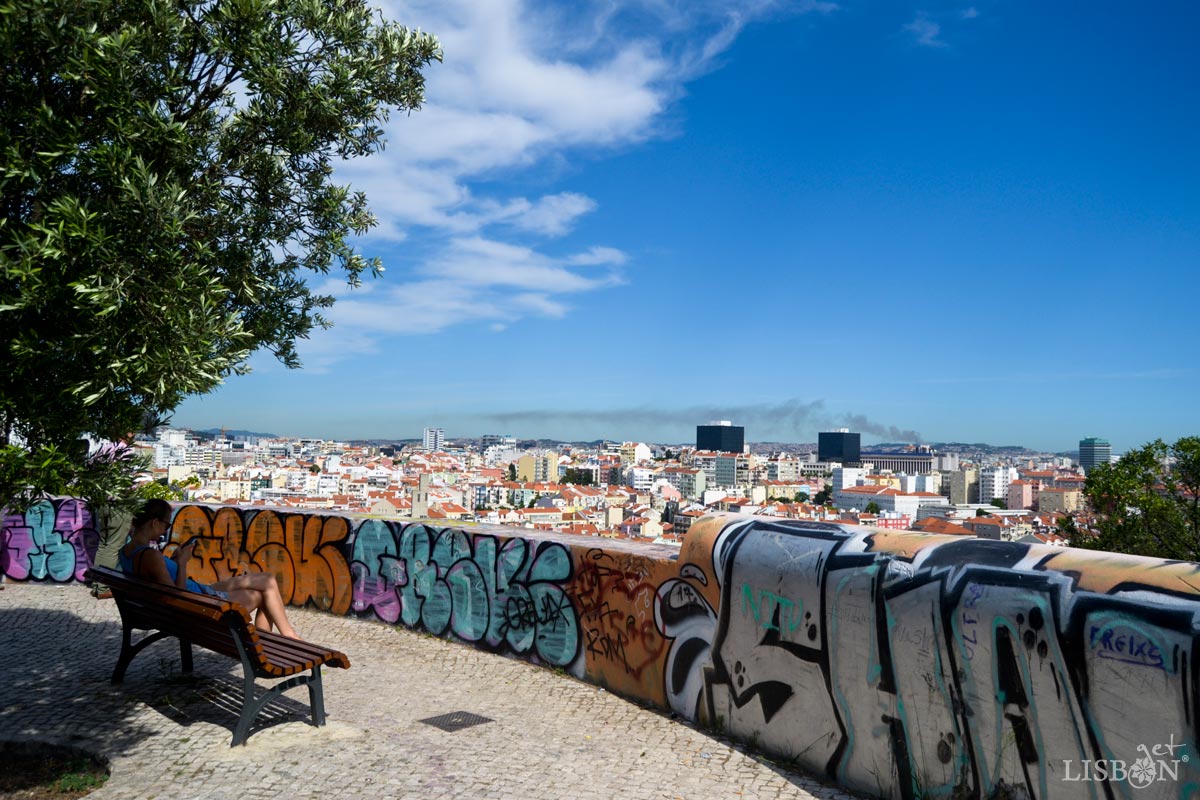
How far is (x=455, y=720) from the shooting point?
6.00 m

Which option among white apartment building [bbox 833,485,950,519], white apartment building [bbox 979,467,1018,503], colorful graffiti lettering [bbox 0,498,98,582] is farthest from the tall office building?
colorful graffiti lettering [bbox 0,498,98,582]

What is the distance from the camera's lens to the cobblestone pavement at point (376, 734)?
189 inches

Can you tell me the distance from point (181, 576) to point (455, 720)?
2369 millimetres

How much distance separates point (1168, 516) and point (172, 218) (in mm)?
17705

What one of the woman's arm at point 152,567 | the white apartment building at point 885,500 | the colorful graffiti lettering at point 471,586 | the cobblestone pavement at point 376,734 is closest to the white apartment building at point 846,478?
the white apartment building at point 885,500

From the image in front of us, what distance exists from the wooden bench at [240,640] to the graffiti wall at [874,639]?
222 centimetres

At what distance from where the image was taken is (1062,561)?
3.93 m

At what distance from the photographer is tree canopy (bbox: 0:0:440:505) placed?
13.0ft

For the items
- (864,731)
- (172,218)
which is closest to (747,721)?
(864,731)

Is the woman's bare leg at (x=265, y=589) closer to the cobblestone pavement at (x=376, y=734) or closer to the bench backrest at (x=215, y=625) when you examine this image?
the bench backrest at (x=215, y=625)

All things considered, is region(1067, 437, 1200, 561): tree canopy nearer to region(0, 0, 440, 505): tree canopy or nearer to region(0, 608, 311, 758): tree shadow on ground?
region(0, 608, 311, 758): tree shadow on ground

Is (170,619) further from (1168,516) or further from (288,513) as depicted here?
(1168,516)

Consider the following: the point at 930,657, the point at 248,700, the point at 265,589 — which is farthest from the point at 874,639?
the point at 265,589

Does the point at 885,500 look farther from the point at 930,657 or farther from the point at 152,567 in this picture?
the point at 930,657
